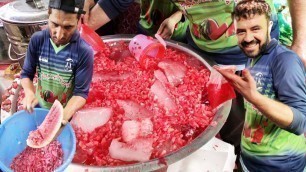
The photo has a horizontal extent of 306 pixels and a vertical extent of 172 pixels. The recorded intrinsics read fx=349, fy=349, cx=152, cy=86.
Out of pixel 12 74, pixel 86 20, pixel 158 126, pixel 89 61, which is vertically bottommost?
pixel 12 74

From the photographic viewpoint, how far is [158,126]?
1.62m

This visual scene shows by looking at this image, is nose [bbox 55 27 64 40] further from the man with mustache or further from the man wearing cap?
the man with mustache

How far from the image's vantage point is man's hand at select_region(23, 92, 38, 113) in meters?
1.28

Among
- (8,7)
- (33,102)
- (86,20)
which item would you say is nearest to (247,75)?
(33,102)

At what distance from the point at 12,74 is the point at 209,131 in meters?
1.45

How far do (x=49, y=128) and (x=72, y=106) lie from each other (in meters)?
0.12

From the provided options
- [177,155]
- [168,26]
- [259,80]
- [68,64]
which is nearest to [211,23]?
[168,26]

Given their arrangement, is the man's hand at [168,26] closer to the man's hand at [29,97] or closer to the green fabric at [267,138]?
the green fabric at [267,138]

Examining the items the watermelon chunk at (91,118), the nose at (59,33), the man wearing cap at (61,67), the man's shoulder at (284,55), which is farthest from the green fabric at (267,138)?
the nose at (59,33)

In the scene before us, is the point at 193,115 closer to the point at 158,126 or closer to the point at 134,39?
the point at 158,126

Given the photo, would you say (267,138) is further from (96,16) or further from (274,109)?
(96,16)

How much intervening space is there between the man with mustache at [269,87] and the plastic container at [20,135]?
619 mm

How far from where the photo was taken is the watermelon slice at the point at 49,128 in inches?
47.0

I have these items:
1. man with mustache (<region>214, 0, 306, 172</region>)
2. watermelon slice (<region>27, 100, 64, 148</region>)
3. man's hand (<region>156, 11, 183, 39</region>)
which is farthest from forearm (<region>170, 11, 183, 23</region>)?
watermelon slice (<region>27, 100, 64, 148</region>)
